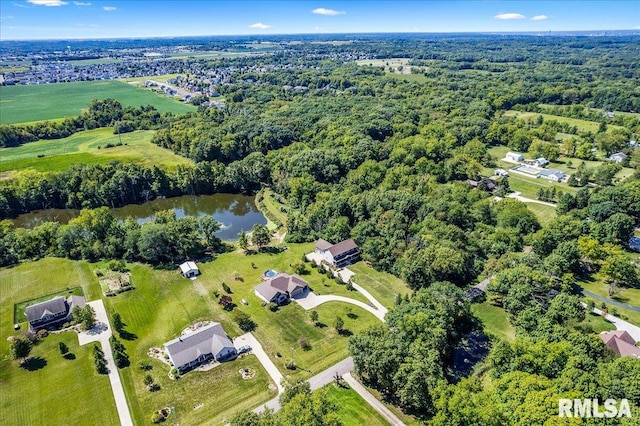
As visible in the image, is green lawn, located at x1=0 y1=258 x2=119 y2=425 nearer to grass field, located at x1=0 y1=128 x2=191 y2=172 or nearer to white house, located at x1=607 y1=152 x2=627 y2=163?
grass field, located at x1=0 y1=128 x2=191 y2=172

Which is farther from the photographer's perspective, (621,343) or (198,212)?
(198,212)

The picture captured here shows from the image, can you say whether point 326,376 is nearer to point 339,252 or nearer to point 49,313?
point 339,252

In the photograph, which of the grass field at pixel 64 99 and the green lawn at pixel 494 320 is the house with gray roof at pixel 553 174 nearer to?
the green lawn at pixel 494 320

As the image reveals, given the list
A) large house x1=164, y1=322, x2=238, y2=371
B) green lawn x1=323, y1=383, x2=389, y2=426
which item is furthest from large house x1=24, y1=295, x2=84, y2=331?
green lawn x1=323, y1=383, x2=389, y2=426

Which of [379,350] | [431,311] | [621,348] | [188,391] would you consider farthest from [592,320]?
[188,391]

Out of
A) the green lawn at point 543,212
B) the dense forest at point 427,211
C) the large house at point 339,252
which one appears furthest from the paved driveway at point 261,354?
the green lawn at point 543,212

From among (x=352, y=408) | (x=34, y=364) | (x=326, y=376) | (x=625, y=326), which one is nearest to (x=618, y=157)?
(x=625, y=326)
